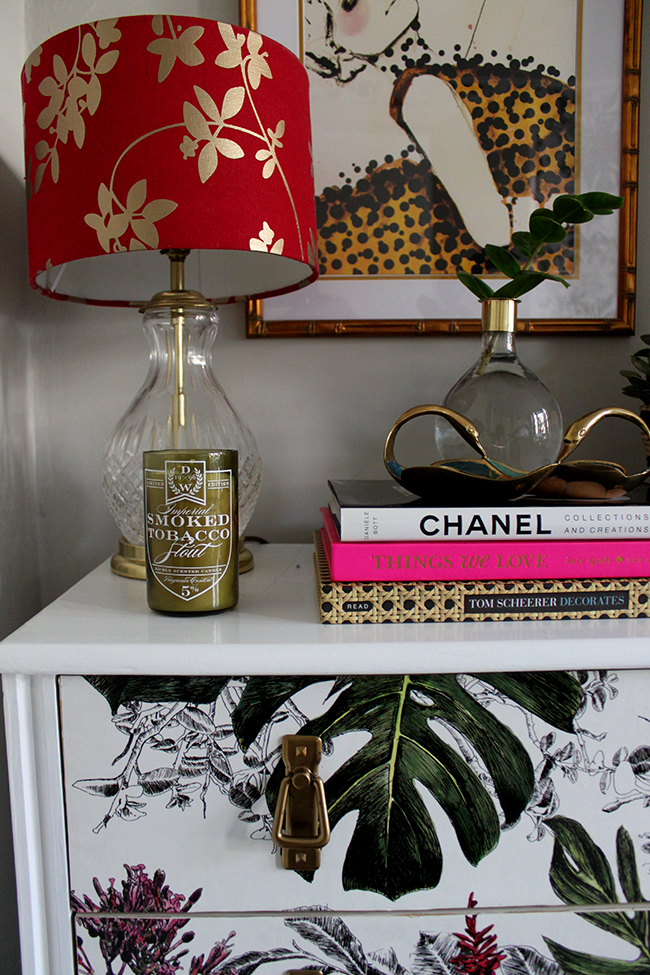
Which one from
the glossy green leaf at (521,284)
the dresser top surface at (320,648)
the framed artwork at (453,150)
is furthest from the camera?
the framed artwork at (453,150)

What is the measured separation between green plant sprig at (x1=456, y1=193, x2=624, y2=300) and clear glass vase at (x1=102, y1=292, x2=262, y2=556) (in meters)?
0.34

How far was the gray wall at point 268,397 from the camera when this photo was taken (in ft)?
3.08

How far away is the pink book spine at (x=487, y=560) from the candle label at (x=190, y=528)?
0.11m

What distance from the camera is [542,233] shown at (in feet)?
2.36

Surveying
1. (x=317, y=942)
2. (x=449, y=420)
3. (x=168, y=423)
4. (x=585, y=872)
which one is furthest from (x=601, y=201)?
(x=317, y=942)

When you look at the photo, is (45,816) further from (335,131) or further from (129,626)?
(335,131)

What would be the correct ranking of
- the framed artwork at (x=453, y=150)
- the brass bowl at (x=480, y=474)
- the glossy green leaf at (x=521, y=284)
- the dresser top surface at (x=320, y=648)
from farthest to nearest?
the framed artwork at (x=453, y=150)
the glossy green leaf at (x=521, y=284)
the brass bowl at (x=480, y=474)
the dresser top surface at (x=320, y=648)

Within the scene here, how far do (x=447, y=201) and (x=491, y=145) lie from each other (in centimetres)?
10

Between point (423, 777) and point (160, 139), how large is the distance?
0.62 m

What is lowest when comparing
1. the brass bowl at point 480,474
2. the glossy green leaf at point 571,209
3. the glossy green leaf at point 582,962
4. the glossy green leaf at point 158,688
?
the glossy green leaf at point 582,962

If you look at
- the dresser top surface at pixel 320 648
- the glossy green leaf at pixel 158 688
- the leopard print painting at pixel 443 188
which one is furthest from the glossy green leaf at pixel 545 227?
the glossy green leaf at pixel 158 688

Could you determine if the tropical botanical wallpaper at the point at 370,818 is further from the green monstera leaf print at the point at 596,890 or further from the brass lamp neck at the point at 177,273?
the brass lamp neck at the point at 177,273

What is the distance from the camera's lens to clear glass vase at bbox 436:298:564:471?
706 mm

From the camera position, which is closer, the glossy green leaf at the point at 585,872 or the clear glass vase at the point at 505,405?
the glossy green leaf at the point at 585,872
